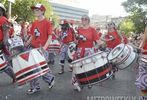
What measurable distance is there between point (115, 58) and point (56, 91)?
1.82 metres

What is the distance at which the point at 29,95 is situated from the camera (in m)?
8.14

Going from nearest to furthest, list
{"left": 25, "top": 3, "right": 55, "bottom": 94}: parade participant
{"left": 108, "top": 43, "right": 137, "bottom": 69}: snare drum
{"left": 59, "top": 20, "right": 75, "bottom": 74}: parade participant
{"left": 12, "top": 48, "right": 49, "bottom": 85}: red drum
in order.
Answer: {"left": 12, "top": 48, "right": 49, "bottom": 85}: red drum < {"left": 25, "top": 3, "right": 55, "bottom": 94}: parade participant < {"left": 108, "top": 43, "right": 137, "bottom": 69}: snare drum < {"left": 59, "top": 20, "right": 75, "bottom": 74}: parade participant

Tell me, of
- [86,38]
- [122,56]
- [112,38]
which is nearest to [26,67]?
[86,38]

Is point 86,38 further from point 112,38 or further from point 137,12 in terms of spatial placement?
point 137,12

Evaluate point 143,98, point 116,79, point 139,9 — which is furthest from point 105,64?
point 139,9

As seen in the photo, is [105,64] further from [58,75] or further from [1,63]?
[58,75]

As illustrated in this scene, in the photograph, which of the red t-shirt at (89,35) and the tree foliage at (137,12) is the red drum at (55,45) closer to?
the red t-shirt at (89,35)

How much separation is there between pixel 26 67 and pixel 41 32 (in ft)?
4.72

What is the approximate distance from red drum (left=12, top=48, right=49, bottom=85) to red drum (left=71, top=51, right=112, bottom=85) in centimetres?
69

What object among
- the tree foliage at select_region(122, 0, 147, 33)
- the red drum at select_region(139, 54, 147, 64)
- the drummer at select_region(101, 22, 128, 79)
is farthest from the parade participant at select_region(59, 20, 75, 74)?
the tree foliage at select_region(122, 0, 147, 33)

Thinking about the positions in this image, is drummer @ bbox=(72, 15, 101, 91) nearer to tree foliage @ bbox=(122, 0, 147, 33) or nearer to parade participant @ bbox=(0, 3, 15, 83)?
parade participant @ bbox=(0, 3, 15, 83)

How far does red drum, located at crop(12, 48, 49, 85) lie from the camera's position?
7.09 m

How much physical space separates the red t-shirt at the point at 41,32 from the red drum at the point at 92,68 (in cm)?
123

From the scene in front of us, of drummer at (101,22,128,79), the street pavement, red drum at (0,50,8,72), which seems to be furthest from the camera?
drummer at (101,22,128,79)
